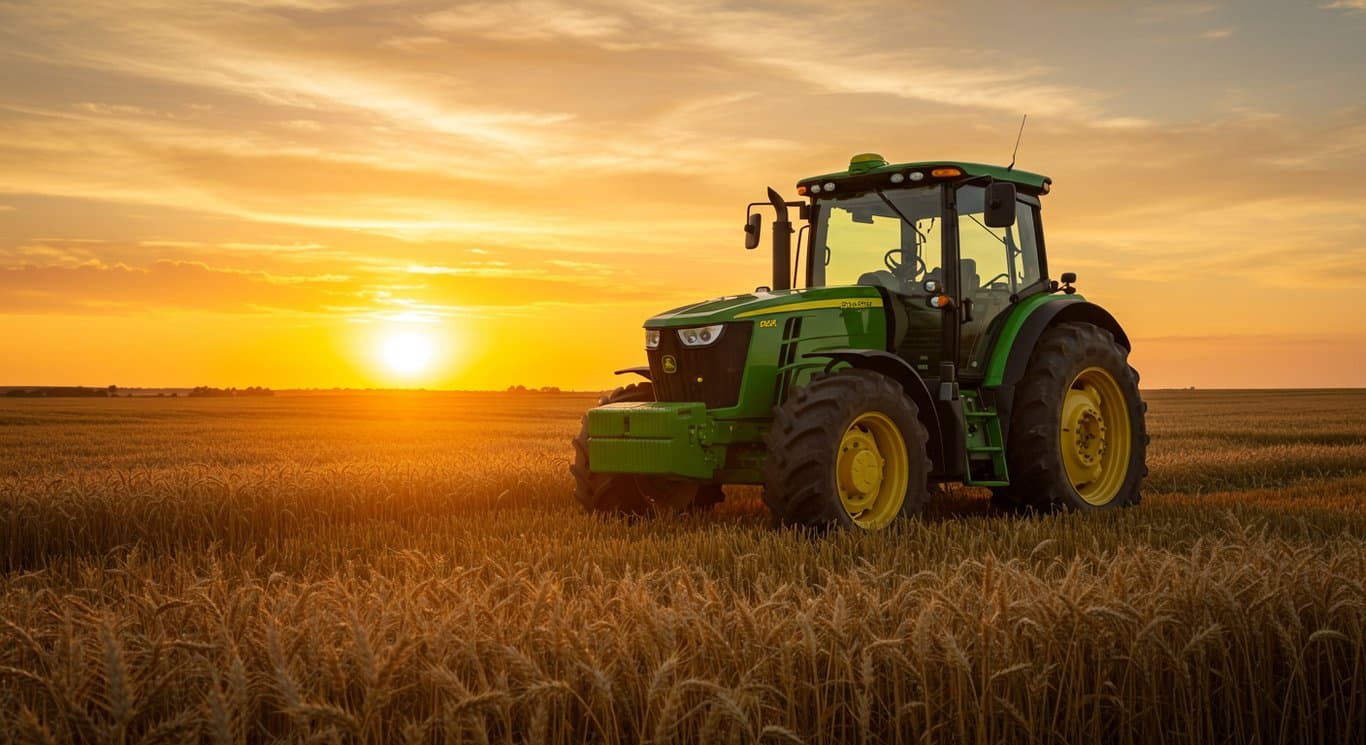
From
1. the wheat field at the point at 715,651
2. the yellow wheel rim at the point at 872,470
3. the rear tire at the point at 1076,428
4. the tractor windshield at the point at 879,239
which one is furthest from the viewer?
the rear tire at the point at 1076,428

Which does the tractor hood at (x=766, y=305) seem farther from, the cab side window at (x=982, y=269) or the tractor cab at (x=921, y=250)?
the cab side window at (x=982, y=269)

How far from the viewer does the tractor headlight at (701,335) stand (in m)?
9.66

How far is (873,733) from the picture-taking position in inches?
165

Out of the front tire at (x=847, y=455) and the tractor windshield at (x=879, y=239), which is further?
the tractor windshield at (x=879, y=239)

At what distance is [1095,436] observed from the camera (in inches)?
453

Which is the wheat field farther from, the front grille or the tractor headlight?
the tractor headlight

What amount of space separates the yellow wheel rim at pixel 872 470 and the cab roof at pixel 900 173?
2251 millimetres

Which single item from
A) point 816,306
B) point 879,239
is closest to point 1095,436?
point 879,239

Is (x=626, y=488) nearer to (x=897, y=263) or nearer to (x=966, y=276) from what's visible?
(x=897, y=263)

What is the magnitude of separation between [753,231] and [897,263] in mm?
1287

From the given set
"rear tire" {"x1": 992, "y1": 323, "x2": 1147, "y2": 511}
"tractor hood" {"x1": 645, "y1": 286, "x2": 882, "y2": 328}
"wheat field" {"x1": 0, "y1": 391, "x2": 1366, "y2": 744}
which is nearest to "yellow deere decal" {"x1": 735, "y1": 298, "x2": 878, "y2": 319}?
"tractor hood" {"x1": 645, "y1": 286, "x2": 882, "y2": 328}

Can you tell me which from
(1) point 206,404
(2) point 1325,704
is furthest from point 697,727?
(1) point 206,404

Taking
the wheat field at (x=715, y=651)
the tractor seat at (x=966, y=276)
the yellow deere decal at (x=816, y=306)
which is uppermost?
the tractor seat at (x=966, y=276)

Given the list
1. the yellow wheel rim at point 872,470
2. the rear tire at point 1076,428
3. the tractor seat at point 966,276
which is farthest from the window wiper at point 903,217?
the yellow wheel rim at point 872,470
